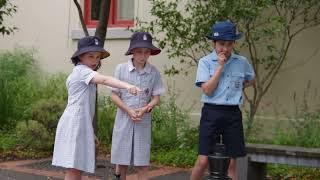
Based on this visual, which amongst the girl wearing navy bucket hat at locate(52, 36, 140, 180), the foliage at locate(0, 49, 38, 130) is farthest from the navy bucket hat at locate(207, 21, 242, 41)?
the foliage at locate(0, 49, 38, 130)

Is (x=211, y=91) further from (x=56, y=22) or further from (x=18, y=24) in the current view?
(x=18, y=24)

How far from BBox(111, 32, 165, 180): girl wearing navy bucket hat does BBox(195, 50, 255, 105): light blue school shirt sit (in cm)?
54

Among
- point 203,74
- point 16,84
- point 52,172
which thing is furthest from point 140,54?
point 16,84

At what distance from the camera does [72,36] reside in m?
12.7

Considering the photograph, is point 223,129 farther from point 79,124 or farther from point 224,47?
point 79,124

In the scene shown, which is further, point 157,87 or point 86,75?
point 157,87

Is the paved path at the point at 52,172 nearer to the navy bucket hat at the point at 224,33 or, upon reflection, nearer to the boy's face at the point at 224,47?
the boy's face at the point at 224,47

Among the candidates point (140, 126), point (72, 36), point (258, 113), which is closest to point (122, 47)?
point (72, 36)

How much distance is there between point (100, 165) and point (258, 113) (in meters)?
2.86

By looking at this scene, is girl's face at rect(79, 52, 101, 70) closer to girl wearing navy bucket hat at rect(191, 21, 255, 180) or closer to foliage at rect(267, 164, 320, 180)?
girl wearing navy bucket hat at rect(191, 21, 255, 180)

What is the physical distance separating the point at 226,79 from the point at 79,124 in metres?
1.41

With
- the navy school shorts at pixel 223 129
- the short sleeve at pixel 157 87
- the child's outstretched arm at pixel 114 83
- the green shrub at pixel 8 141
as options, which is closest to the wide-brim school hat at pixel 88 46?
the child's outstretched arm at pixel 114 83

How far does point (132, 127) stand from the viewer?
5.99 meters

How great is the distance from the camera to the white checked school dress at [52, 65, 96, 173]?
221 inches
